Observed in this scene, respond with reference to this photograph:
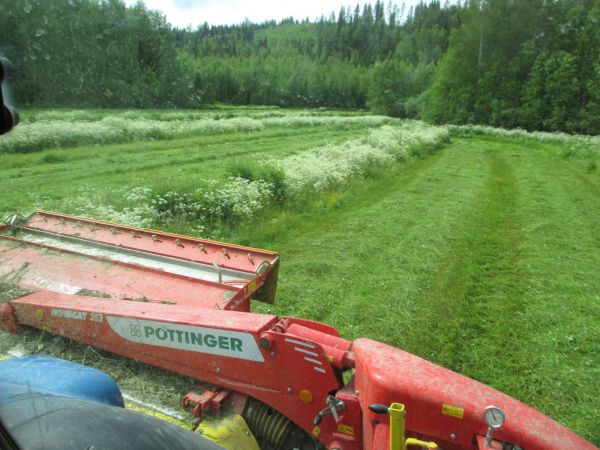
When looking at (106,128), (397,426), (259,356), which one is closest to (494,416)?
(397,426)

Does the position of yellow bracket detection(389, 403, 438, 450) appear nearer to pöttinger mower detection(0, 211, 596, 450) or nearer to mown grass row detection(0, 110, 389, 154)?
pöttinger mower detection(0, 211, 596, 450)

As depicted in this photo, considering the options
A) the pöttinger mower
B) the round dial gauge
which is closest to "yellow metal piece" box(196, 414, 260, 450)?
the pöttinger mower

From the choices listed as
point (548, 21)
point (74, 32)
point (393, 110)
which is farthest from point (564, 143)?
point (393, 110)

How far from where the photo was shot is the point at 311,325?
11.4ft

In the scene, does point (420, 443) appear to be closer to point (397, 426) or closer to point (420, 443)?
point (420, 443)

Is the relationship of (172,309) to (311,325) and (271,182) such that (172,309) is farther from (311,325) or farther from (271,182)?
(271,182)

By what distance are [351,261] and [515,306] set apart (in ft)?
8.80

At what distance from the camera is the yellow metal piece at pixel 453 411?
2482 millimetres

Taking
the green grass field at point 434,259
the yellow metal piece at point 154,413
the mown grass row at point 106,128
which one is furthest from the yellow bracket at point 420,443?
the mown grass row at point 106,128

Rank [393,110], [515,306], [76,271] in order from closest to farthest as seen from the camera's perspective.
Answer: [76,271] → [515,306] → [393,110]

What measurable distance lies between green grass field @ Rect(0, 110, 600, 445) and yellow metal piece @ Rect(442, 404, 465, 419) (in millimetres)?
1820

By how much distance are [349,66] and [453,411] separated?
3957 inches

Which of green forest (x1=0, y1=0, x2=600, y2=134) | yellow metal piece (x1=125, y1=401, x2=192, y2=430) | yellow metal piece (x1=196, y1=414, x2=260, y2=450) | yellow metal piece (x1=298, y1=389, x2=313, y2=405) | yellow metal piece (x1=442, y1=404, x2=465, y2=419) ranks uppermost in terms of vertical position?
green forest (x1=0, y1=0, x2=600, y2=134)

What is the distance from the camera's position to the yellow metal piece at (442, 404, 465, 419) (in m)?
2.48
